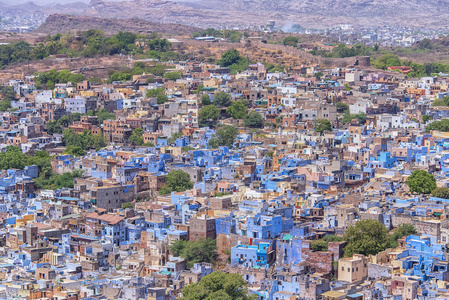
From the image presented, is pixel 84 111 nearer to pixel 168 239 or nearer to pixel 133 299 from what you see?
pixel 168 239

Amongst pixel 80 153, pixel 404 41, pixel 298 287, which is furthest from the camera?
pixel 404 41

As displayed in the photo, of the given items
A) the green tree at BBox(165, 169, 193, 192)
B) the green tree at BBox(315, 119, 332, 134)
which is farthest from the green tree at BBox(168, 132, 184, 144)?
the green tree at BBox(165, 169, 193, 192)

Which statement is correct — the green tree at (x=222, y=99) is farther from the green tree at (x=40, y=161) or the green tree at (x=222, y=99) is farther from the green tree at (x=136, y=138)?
the green tree at (x=40, y=161)

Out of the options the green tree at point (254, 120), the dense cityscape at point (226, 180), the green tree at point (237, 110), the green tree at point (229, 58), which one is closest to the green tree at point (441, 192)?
the dense cityscape at point (226, 180)

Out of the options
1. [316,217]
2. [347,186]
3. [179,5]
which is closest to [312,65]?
[347,186]

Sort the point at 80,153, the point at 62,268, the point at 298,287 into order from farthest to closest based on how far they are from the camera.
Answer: the point at 80,153, the point at 62,268, the point at 298,287

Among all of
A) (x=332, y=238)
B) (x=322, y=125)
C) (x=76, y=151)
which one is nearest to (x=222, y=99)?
(x=322, y=125)

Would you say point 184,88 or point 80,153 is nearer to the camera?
point 80,153
